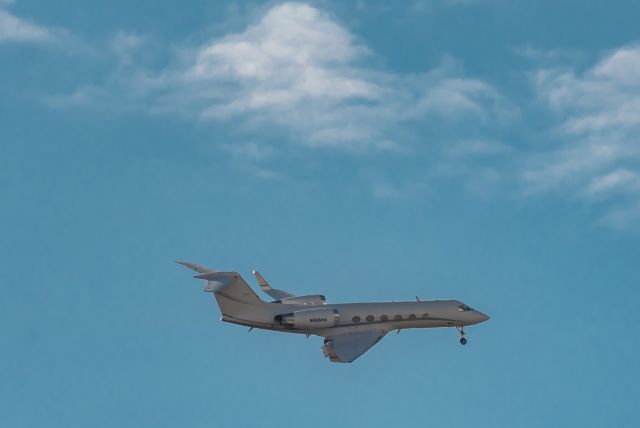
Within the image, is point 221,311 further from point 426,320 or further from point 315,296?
point 426,320

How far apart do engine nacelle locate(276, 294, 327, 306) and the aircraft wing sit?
6.06 meters

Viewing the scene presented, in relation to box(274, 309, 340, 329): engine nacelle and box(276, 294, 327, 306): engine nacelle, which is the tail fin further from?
box(276, 294, 327, 306): engine nacelle

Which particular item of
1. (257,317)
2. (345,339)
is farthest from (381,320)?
(257,317)

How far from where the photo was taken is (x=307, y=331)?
12094 centimetres

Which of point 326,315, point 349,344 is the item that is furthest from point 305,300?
point 349,344

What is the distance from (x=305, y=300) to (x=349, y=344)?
8.79 metres

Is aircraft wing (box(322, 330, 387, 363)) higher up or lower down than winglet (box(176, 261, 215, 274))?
lower down

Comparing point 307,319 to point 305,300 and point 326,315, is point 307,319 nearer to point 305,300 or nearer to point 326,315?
point 326,315

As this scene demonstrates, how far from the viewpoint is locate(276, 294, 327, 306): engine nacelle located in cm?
12481

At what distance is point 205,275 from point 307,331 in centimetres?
1164

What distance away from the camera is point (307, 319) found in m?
120

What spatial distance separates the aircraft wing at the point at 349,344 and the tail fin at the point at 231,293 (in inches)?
322

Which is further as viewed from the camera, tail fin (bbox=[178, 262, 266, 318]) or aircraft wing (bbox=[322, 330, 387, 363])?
tail fin (bbox=[178, 262, 266, 318])

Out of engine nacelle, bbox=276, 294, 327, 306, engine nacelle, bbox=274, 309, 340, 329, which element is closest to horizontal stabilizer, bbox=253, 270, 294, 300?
engine nacelle, bbox=276, 294, 327, 306
